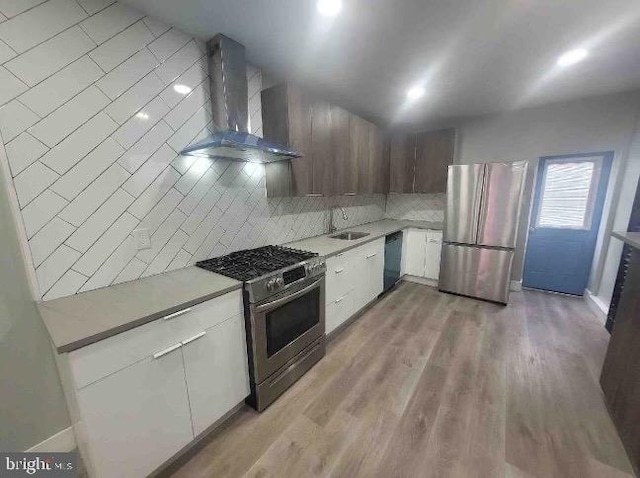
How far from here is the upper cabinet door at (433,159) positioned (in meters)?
3.53

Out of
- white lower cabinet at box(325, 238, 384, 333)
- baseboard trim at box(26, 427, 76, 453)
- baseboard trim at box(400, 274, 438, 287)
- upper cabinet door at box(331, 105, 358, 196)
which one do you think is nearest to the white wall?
baseboard trim at box(400, 274, 438, 287)

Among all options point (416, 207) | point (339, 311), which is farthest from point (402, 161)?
point (339, 311)

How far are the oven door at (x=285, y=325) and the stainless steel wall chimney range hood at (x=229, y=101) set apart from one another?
3.40ft

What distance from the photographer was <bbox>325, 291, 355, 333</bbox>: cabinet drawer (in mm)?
2330

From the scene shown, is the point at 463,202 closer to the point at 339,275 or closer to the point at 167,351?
the point at 339,275

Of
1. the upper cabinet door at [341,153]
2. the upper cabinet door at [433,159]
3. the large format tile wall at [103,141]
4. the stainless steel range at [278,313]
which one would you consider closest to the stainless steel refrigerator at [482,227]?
the upper cabinet door at [433,159]

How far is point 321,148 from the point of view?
8.11 ft

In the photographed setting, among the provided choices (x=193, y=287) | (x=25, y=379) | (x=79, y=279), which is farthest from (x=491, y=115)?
(x=25, y=379)

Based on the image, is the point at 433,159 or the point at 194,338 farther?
the point at 433,159

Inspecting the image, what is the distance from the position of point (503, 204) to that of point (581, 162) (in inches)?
49.3

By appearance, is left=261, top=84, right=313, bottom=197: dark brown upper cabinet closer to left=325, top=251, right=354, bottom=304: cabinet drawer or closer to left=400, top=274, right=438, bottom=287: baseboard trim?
left=325, top=251, right=354, bottom=304: cabinet drawer

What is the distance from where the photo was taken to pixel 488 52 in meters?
1.89

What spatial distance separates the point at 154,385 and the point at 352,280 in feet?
6.00

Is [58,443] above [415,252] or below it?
below
